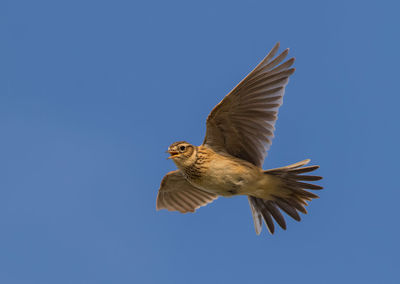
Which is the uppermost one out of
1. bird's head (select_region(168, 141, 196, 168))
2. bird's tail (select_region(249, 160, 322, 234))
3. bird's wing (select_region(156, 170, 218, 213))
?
bird's wing (select_region(156, 170, 218, 213))

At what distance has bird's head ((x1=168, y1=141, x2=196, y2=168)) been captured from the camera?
10469 mm

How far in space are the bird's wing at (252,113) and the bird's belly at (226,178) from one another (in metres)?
0.41

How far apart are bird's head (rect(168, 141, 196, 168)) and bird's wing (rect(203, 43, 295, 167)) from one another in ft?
1.61

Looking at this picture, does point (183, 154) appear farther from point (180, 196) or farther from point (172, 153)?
point (180, 196)

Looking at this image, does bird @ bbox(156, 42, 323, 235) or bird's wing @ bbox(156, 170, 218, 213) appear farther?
bird's wing @ bbox(156, 170, 218, 213)

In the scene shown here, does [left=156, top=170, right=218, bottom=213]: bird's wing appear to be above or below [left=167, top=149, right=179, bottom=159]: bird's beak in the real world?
above

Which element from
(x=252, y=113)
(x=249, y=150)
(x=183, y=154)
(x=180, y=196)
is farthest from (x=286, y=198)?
(x=180, y=196)

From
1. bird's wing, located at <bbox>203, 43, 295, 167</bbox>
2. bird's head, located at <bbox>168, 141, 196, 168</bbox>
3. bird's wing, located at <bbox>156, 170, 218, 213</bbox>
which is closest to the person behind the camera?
bird's wing, located at <bbox>203, 43, 295, 167</bbox>

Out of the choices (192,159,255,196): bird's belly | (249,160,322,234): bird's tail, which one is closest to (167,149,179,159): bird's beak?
(192,159,255,196): bird's belly

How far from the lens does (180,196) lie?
42.3 feet

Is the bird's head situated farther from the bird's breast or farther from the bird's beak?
the bird's breast

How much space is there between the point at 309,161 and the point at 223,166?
151 cm

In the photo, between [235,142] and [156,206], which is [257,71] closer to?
[235,142]

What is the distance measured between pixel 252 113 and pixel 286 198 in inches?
70.4
